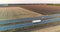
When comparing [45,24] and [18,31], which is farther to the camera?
[45,24]

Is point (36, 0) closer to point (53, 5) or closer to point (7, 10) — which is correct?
point (53, 5)

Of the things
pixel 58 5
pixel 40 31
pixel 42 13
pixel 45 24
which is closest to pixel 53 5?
pixel 58 5

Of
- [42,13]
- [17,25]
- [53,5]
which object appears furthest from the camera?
[53,5]

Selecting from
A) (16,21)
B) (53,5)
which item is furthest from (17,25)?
(53,5)

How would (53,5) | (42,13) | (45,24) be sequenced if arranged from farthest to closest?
(53,5), (42,13), (45,24)

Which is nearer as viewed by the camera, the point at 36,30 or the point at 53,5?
the point at 36,30

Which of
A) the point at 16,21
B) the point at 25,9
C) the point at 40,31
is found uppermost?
the point at 25,9

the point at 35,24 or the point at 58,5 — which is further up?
the point at 58,5

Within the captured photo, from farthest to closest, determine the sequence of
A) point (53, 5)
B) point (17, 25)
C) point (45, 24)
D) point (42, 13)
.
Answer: point (53, 5) < point (42, 13) < point (45, 24) < point (17, 25)

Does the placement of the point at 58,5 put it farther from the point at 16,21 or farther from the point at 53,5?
the point at 16,21
